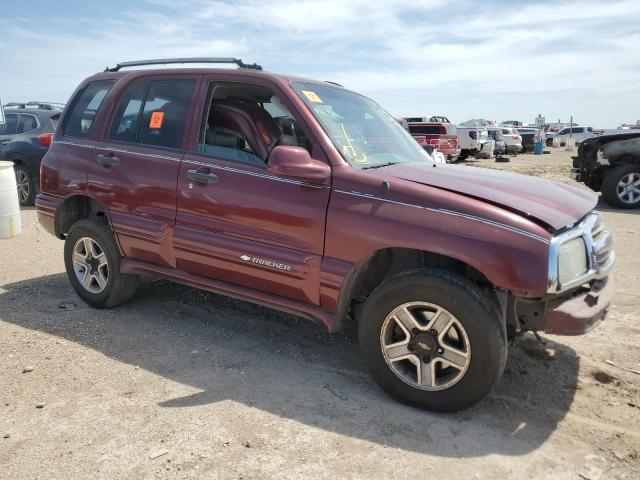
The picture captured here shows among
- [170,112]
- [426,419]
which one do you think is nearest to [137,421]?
[426,419]

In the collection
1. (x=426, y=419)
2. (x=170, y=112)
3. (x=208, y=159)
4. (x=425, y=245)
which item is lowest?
(x=426, y=419)

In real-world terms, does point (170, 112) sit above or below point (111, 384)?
above

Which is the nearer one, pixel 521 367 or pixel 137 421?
pixel 137 421

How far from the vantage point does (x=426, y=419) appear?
3070mm

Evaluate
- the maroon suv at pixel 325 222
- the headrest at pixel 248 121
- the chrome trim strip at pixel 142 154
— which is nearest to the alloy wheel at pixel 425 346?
the maroon suv at pixel 325 222

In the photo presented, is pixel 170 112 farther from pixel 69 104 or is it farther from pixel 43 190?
pixel 43 190

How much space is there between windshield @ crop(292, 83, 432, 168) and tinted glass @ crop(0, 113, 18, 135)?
8280 mm

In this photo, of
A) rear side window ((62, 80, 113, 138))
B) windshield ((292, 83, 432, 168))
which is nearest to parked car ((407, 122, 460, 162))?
windshield ((292, 83, 432, 168))

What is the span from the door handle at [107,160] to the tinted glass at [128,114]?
18 cm

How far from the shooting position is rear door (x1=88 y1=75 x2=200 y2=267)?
159 inches

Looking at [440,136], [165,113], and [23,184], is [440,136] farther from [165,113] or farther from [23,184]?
Answer: [165,113]

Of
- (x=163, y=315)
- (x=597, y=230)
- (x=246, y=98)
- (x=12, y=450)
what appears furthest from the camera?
(x=163, y=315)

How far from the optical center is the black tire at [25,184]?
386 inches

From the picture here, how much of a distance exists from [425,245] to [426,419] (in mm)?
975
